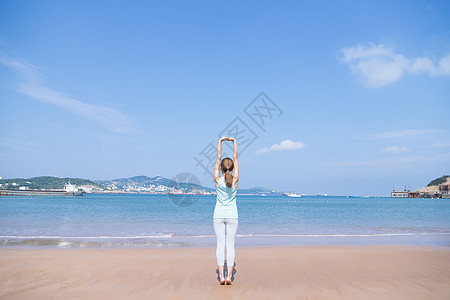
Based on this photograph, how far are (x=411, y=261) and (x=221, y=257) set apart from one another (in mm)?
5701

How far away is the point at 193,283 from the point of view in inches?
215

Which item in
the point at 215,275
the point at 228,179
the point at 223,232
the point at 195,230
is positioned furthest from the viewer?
the point at 195,230

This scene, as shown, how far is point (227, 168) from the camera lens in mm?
5031

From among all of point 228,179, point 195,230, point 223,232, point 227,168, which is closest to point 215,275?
point 223,232

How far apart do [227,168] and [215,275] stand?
2517 millimetres

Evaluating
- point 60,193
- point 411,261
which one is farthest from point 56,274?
point 60,193

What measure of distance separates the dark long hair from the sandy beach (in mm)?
1867

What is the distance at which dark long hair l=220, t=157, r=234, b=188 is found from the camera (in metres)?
4.96

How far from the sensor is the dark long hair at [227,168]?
4.96m

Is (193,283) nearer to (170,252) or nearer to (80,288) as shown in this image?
(80,288)

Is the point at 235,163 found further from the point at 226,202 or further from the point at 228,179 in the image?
the point at 226,202

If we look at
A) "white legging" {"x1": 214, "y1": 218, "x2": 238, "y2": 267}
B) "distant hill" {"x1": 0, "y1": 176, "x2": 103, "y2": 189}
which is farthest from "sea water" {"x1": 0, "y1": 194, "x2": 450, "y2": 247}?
"distant hill" {"x1": 0, "y1": 176, "x2": 103, "y2": 189}

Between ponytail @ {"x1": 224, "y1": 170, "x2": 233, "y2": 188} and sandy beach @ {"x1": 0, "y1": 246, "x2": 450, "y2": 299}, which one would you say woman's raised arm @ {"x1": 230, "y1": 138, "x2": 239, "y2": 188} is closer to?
ponytail @ {"x1": 224, "y1": 170, "x2": 233, "y2": 188}

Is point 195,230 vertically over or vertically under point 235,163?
under
